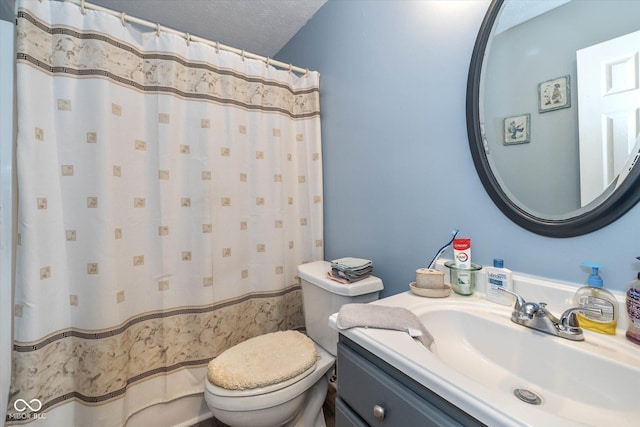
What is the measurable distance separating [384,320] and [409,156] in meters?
0.70

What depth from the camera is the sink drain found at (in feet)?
1.91

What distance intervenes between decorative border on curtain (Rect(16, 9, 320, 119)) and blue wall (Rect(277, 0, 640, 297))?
10.7 inches

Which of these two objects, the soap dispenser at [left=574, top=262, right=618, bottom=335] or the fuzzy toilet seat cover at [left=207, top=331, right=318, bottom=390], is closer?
the soap dispenser at [left=574, top=262, right=618, bottom=335]

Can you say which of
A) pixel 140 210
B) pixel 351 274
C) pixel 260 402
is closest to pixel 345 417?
pixel 260 402

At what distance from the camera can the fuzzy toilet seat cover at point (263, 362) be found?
101 centimetres

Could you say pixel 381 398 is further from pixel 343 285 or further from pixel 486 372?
pixel 343 285

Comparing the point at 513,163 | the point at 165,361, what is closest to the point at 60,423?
the point at 165,361

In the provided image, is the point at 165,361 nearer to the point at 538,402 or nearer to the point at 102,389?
the point at 102,389

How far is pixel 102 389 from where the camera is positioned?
3.59 feet

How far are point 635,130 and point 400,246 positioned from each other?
0.74 metres

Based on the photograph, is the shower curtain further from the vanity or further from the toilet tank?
the vanity

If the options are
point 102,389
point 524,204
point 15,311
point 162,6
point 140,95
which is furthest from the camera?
point 162,6

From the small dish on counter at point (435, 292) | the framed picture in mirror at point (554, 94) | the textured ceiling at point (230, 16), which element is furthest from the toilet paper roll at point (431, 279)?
the textured ceiling at point (230, 16)

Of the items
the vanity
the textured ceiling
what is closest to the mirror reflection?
the vanity
